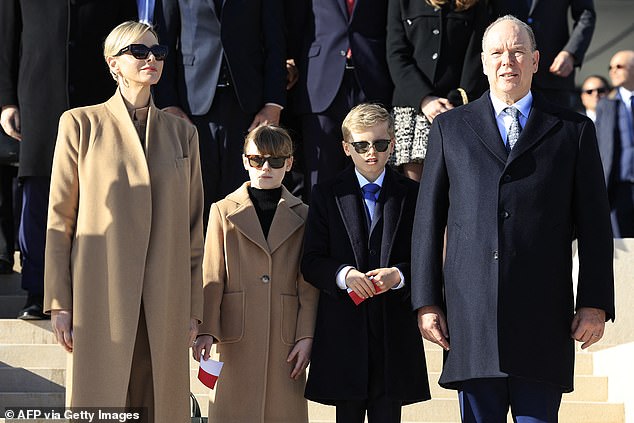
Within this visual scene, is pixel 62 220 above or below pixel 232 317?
above

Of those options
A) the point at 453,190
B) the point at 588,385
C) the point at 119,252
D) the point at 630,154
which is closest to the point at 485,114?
the point at 453,190

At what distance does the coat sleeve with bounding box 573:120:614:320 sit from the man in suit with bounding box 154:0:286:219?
270cm

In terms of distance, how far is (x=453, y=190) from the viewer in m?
4.77

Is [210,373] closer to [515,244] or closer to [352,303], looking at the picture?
[352,303]

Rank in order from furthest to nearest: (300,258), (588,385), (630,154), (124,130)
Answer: (630,154)
(588,385)
(300,258)
(124,130)

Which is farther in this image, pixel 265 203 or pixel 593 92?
pixel 593 92

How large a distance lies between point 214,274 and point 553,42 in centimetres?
309

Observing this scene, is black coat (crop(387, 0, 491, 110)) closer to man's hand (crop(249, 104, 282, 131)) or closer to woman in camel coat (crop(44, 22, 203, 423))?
man's hand (crop(249, 104, 282, 131))

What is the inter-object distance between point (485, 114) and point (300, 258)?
1187 mm

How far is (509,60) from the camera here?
479 cm

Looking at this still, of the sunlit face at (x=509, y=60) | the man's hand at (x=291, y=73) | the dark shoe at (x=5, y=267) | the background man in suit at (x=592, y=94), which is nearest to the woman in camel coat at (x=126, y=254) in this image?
the sunlit face at (x=509, y=60)

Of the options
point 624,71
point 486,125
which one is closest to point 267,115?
point 486,125

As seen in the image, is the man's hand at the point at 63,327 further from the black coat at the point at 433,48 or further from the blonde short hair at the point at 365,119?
the black coat at the point at 433,48

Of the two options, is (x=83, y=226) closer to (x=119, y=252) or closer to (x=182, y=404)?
(x=119, y=252)
